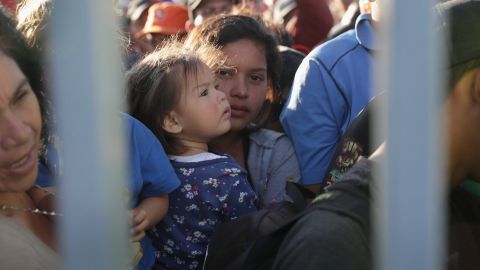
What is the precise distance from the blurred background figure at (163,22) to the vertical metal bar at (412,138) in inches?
159

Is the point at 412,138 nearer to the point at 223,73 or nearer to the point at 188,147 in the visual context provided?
the point at 188,147

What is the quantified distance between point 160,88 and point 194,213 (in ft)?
1.39

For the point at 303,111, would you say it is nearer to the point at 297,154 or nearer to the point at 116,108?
the point at 297,154

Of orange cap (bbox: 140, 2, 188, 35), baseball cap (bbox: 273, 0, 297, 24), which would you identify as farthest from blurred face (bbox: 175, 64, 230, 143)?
baseball cap (bbox: 273, 0, 297, 24)

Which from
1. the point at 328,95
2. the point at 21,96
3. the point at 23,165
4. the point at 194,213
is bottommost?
the point at 194,213

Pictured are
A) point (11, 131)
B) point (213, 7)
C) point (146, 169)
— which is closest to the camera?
point (11, 131)

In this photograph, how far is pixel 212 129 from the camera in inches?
99.8

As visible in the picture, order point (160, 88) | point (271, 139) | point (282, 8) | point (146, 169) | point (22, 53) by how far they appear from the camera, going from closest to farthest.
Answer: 1. point (22, 53)
2. point (146, 169)
3. point (160, 88)
4. point (271, 139)
5. point (282, 8)

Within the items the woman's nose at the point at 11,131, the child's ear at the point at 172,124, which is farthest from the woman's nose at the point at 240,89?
the woman's nose at the point at 11,131

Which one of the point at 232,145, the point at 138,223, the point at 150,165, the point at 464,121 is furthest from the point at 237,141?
the point at 464,121

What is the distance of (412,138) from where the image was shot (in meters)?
0.72

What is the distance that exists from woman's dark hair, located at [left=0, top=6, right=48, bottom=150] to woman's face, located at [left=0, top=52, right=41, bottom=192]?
4 cm

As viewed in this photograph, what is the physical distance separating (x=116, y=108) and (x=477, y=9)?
1031 millimetres

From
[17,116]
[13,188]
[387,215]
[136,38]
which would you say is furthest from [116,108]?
[136,38]
